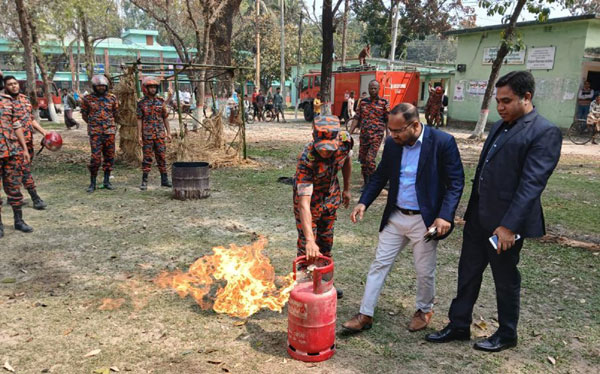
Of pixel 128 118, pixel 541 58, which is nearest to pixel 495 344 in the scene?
pixel 128 118

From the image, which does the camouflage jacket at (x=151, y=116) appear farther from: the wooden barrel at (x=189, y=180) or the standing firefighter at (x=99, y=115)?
the wooden barrel at (x=189, y=180)

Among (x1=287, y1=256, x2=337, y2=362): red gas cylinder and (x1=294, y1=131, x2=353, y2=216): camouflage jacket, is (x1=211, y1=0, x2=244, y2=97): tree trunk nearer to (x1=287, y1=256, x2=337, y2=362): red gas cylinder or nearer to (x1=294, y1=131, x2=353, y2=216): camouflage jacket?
(x1=294, y1=131, x2=353, y2=216): camouflage jacket

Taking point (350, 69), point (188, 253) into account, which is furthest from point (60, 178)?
point (350, 69)

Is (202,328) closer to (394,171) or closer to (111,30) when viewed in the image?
(394,171)

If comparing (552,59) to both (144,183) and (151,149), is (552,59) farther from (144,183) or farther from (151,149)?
(144,183)

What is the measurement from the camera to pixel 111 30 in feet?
118

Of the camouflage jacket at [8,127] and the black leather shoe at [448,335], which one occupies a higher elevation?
the camouflage jacket at [8,127]

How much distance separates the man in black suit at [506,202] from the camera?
2773 mm

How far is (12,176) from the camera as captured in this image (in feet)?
18.6

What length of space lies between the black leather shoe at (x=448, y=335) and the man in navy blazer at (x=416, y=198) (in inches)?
6.5

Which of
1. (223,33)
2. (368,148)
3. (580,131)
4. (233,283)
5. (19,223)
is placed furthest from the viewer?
(580,131)

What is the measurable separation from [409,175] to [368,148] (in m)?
4.78

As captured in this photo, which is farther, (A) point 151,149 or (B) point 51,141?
(A) point 151,149

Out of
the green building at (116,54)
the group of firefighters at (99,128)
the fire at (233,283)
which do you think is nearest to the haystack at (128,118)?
the group of firefighters at (99,128)
